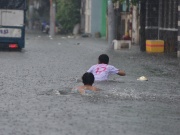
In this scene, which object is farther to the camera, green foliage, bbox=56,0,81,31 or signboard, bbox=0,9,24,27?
green foliage, bbox=56,0,81,31

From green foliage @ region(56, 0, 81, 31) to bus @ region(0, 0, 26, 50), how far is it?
151 feet

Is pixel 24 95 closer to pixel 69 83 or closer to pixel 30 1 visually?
pixel 69 83

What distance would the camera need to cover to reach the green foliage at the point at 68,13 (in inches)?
3388

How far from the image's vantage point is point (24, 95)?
1772 centimetres

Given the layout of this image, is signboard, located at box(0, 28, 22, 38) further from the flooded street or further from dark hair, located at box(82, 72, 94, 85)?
dark hair, located at box(82, 72, 94, 85)

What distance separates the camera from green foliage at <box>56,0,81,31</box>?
86.1 metres

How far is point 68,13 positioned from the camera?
86625 millimetres

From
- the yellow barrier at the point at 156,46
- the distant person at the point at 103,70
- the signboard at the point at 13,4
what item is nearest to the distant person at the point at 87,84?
the distant person at the point at 103,70

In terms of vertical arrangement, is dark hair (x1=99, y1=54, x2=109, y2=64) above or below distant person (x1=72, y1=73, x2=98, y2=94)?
above

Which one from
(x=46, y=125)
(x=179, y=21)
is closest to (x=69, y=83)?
(x=46, y=125)

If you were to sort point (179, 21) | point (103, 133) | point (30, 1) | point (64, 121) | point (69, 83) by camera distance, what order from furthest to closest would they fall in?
point (30, 1) → point (179, 21) → point (69, 83) → point (64, 121) → point (103, 133)

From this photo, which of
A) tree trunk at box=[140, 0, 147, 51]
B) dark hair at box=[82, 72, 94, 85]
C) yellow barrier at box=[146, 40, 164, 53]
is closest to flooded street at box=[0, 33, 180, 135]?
dark hair at box=[82, 72, 94, 85]

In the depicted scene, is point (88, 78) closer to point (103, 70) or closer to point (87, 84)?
point (87, 84)

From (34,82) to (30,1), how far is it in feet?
322
